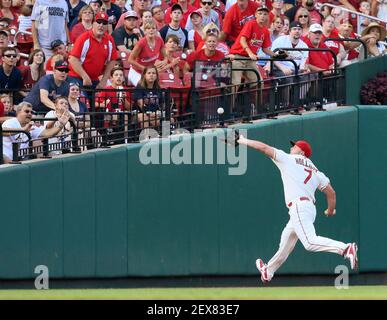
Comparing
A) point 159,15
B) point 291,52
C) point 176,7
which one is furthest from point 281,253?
point 159,15

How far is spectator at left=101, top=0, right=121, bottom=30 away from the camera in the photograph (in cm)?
2150

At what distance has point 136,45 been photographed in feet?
64.2

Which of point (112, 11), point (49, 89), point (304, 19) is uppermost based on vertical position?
point (112, 11)

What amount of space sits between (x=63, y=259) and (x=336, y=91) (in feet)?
14.6

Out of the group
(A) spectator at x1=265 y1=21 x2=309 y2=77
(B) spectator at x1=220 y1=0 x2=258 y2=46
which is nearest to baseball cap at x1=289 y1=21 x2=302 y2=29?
(A) spectator at x1=265 y1=21 x2=309 y2=77

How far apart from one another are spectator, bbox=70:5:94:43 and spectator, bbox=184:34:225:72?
1580 mm

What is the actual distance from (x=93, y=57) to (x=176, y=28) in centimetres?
209

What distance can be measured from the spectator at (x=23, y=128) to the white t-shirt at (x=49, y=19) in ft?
9.34

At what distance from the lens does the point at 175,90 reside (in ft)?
60.4

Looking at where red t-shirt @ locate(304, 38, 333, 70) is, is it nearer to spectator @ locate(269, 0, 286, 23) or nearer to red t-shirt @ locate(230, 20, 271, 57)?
red t-shirt @ locate(230, 20, 271, 57)

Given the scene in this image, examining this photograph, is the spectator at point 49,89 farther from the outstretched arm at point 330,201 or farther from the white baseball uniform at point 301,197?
the outstretched arm at point 330,201

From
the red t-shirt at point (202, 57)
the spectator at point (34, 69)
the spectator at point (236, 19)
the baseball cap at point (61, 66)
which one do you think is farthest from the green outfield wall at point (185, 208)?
the spectator at point (236, 19)

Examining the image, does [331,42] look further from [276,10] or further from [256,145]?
[256,145]
